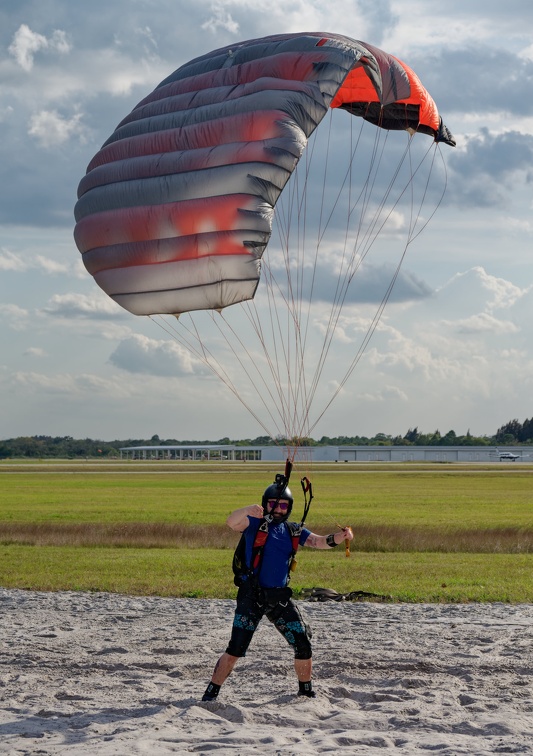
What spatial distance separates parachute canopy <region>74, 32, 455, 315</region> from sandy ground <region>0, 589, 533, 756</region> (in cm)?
447

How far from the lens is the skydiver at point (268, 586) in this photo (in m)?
8.62

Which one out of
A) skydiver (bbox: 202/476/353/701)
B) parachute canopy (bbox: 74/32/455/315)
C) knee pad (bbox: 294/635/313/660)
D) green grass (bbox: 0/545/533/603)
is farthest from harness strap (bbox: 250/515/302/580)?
green grass (bbox: 0/545/533/603)

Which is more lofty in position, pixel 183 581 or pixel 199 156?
pixel 199 156

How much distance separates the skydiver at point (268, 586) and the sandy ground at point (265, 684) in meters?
0.35

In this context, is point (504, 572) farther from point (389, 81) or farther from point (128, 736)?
point (128, 736)

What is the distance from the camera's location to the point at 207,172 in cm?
1182

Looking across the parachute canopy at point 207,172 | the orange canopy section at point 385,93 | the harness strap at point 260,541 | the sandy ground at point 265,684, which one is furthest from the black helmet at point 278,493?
the orange canopy section at point 385,93

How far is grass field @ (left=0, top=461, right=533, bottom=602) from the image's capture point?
16438 millimetres

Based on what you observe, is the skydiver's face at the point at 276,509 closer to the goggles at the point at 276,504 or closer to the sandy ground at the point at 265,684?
the goggles at the point at 276,504

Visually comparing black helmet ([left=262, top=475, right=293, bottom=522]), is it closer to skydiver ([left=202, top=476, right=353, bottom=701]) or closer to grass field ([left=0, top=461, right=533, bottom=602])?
skydiver ([left=202, top=476, right=353, bottom=701])

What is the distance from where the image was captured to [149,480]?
69.6 metres

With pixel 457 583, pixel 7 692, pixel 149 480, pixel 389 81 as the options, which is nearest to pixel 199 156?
pixel 389 81

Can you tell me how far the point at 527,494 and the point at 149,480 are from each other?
2952 cm

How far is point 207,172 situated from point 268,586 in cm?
565
